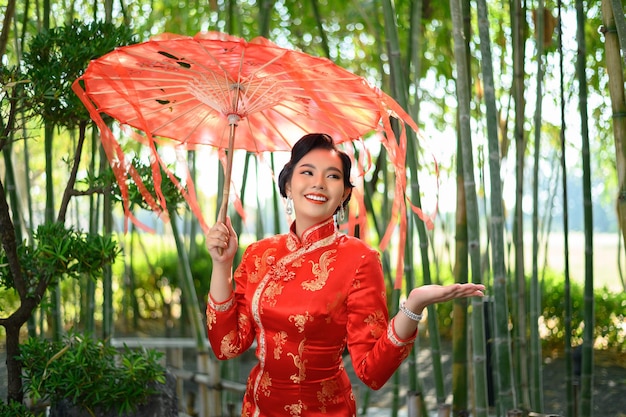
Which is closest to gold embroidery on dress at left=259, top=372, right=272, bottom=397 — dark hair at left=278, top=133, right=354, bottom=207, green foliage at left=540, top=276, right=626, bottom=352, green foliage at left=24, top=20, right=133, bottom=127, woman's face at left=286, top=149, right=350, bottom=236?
woman's face at left=286, top=149, right=350, bottom=236

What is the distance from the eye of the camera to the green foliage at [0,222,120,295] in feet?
6.95

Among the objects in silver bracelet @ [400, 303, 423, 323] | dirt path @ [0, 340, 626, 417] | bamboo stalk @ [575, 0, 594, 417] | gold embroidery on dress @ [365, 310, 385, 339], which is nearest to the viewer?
silver bracelet @ [400, 303, 423, 323]

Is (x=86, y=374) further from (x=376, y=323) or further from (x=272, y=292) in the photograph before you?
(x=376, y=323)

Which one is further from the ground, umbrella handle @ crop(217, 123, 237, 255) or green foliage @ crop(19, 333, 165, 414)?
umbrella handle @ crop(217, 123, 237, 255)

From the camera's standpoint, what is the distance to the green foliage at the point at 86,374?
217 cm

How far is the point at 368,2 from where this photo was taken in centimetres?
424

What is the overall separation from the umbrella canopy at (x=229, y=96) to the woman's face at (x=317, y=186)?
130 mm

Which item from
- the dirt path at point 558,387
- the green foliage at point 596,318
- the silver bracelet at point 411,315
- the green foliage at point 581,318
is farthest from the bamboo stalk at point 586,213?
the green foliage at point 596,318

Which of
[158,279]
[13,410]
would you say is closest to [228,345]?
[13,410]

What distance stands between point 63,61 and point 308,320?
1065 millimetres

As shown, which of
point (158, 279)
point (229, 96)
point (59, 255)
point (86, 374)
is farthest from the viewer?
point (158, 279)

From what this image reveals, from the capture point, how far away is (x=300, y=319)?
172cm

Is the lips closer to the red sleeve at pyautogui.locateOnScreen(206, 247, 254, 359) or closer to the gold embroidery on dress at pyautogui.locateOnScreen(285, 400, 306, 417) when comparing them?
the red sleeve at pyautogui.locateOnScreen(206, 247, 254, 359)

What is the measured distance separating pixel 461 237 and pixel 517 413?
2.00 ft
